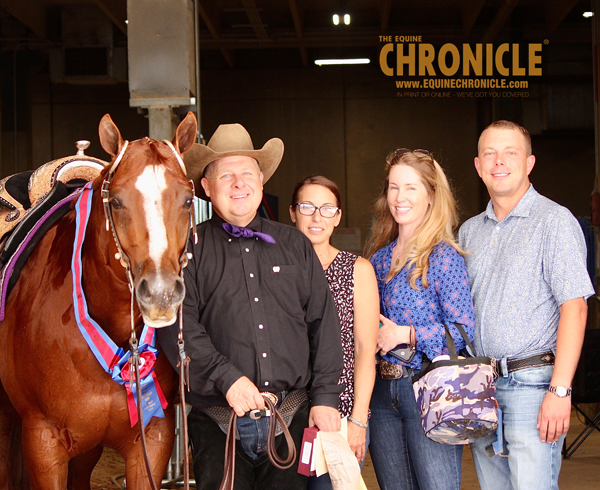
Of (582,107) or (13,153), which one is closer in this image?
(582,107)

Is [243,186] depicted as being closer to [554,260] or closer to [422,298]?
[422,298]

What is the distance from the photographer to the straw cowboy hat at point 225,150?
86.0 inches

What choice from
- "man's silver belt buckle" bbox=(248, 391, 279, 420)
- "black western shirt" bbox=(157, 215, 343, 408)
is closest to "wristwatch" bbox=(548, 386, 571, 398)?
"black western shirt" bbox=(157, 215, 343, 408)

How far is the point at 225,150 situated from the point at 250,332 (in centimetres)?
64

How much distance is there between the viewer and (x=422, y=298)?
229 centimetres

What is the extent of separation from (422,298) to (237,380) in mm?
762

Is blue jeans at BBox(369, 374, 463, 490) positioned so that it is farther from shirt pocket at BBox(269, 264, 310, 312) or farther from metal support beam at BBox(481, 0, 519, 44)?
metal support beam at BBox(481, 0, 519, 44)

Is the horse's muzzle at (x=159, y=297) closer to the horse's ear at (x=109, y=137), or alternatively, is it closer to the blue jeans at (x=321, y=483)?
the horse's ear at (x=109, y=137)

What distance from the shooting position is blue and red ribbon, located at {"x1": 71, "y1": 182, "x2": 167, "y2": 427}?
199cm

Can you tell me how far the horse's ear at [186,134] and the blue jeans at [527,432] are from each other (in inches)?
51.8

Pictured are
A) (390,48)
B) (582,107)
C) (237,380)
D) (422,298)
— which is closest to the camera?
(237,380)

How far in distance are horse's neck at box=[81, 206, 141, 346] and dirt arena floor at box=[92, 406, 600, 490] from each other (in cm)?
269

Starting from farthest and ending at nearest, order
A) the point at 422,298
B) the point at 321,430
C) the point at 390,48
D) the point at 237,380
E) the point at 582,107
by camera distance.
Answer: the point at 582,107
the point at 390,48
the point at 422,298
the point at 321,430
the point at 237,380

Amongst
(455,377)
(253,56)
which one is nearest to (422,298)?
(455,377)
